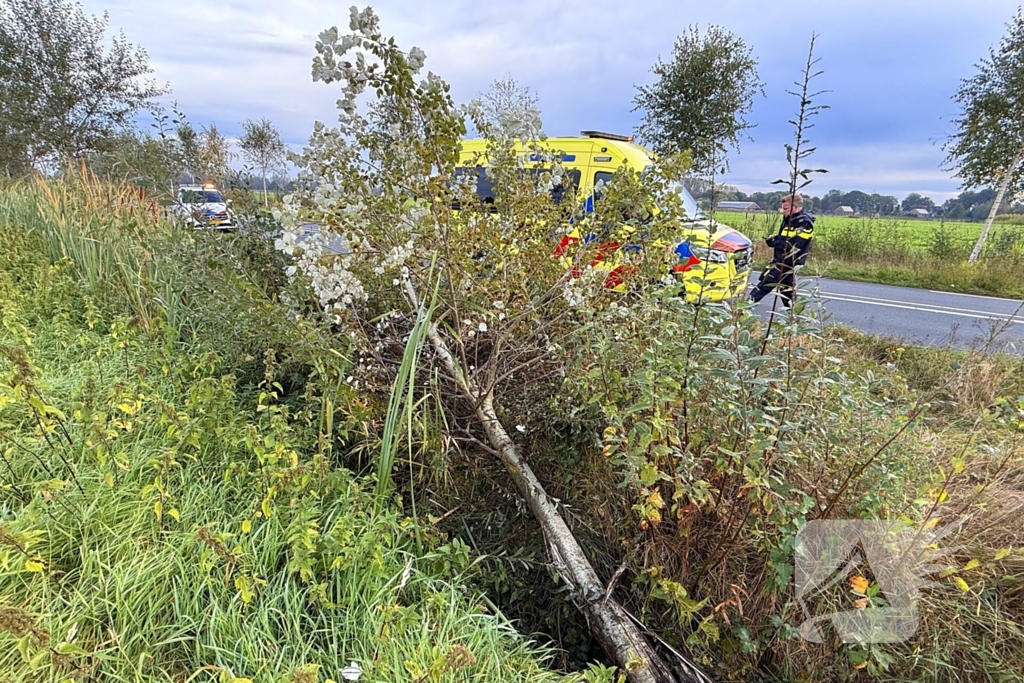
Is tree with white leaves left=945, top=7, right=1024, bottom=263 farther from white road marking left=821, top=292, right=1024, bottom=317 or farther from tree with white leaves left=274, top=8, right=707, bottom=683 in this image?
tree with white leaves left=274, top=8, right=707, bottom=683

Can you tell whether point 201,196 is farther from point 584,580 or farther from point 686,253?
point 584,580

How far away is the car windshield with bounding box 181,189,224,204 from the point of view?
293 cm

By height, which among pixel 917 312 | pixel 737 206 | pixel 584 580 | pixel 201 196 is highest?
pixel 201 196

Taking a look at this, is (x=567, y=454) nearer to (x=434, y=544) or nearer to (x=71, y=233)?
(x=434, y=544)

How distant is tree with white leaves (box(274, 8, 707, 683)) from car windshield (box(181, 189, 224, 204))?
1.09 metres

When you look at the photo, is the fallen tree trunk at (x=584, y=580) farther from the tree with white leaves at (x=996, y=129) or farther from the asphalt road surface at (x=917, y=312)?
the tree with white leaves at (x=996, y=129)

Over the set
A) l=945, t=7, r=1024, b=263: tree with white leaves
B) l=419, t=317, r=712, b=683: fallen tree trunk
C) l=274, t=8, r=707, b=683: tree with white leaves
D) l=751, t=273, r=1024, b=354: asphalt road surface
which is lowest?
l=419, t=317, r=712, b=683: fallen tree trunk

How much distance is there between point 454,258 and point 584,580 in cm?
141

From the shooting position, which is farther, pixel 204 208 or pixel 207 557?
pixel 204 208

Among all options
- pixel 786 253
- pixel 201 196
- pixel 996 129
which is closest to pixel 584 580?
pixel 786 253

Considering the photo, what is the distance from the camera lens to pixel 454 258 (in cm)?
221

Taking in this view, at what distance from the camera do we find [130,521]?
1.55 m

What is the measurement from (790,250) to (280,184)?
2274mm

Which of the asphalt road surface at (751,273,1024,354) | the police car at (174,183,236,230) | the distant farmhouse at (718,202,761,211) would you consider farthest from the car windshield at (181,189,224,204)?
the asphalt road surface at (751,273,1024,354)
